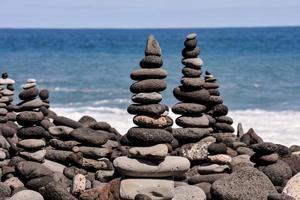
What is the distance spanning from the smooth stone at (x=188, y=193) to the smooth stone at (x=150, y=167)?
0.33m

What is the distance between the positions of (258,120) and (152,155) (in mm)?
14274

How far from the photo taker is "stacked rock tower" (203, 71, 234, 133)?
14.2 m

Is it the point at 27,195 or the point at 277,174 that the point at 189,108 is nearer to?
A: the point at 277,174

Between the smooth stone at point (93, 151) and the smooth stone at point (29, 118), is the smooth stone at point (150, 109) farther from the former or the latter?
the smooth stone at point (93, 151)

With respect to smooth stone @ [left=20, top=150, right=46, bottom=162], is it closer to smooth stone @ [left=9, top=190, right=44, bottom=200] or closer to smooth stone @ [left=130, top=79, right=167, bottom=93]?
smooth stone @ [left=9, top=190, right=44, bottom=200]

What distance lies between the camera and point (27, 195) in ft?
34.2

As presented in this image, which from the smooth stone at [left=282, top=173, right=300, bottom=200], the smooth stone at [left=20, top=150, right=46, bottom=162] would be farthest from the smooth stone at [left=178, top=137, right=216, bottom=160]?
the smooth stone at [left=20, top=150, right=46, bottom=162]

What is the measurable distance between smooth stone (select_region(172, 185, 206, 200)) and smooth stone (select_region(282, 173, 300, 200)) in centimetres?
127

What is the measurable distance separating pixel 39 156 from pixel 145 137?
8.57 ft

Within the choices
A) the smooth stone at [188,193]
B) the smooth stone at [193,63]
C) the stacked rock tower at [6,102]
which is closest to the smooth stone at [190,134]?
the smooth stone at [193,63]

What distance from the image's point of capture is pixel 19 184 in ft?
38.1

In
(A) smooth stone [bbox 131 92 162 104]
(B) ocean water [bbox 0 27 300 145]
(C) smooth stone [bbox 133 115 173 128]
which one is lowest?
(B) ocean water [bbox 0 27 300 145]

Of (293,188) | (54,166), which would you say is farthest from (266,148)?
(54,166)

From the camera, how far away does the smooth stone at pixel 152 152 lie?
10180 millimetres
